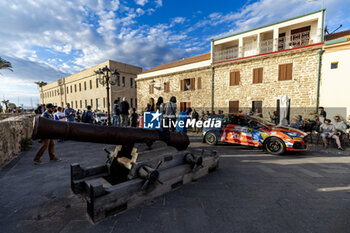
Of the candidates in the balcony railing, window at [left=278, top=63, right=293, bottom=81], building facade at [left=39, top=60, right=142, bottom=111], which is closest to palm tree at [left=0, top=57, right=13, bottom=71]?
building facade at [left=39, top=60, right=142, bottom=111]

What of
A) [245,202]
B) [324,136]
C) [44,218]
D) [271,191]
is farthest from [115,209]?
[324,136]

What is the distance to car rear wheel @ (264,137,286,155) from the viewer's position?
5.60 meters

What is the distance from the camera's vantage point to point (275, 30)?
13.7m

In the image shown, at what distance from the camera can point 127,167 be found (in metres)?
2.75

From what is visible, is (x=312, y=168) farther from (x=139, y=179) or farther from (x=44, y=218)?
(x=44, y=218)

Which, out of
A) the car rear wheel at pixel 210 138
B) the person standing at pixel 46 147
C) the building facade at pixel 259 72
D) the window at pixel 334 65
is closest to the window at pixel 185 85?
the building facade at pixel 259 72

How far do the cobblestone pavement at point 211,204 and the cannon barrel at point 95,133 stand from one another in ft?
3.49

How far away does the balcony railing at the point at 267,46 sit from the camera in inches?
522

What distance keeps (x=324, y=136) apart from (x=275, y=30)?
10936 millimetres

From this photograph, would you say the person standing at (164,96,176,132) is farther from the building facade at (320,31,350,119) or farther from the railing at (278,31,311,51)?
the railing at (278,31,311,51)

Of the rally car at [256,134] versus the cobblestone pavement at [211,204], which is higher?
the rally car at [256,134]

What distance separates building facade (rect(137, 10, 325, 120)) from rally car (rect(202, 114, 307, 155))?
21.7 ft

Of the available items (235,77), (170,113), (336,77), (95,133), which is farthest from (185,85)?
(95,133)

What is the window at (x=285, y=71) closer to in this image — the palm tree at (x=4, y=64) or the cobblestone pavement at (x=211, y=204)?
the cobblestone pavement at (x=211, y=204)
